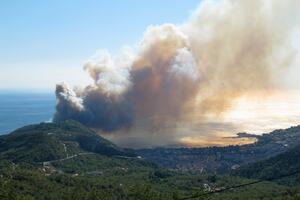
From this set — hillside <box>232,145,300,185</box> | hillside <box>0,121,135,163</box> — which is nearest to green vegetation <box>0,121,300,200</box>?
hillside <box>0,121,135,163</box>

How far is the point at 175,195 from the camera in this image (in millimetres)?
92250

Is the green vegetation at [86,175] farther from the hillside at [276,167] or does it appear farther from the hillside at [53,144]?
the hillside at [276,167]

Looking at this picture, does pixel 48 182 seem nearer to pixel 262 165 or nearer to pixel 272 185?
pixel 272 185

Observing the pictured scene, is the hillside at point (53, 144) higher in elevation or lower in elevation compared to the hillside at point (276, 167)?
higher

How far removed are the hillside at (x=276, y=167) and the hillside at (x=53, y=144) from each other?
4621cm

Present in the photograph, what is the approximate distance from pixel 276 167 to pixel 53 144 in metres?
71.2

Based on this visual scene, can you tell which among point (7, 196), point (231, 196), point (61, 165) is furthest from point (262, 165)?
point (7, 196)

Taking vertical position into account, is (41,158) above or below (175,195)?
above

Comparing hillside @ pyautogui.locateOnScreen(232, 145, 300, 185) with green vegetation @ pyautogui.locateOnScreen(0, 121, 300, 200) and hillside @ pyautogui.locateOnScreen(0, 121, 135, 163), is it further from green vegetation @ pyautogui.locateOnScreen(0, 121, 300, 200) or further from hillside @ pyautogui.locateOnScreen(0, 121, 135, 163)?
hillside @ pyautogui.locateOnScreen(0, 121, 135, 163)

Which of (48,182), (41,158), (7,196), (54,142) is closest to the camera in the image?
(7,196)

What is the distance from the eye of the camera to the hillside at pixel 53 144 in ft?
503

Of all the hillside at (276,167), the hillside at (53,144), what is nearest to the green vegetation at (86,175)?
the hillside at (53,144)

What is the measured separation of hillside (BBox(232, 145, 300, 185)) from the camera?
14262 centimetres

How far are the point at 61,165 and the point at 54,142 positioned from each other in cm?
2038
